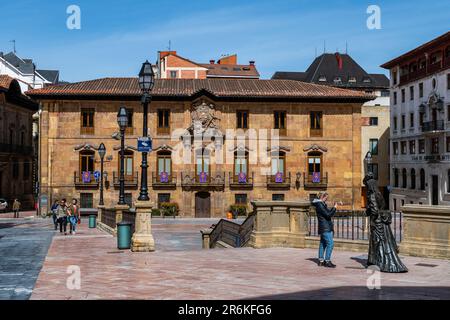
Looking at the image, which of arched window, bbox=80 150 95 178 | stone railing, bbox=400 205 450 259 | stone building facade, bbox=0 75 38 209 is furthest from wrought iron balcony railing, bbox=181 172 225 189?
stone railing, bbox=400 205 450 259

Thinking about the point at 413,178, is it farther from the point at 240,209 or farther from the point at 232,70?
the point at 232,70

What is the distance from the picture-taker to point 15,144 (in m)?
52.1

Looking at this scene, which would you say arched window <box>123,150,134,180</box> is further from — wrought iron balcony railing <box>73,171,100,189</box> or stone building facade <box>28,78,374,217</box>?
wrought iron balcony railing <box>73,171,100,189</box>

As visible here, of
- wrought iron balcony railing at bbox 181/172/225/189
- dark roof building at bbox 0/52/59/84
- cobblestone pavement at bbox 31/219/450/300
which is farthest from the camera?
dark roof building at bbox 0/52/59/84

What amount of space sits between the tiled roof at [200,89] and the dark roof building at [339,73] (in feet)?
86.3

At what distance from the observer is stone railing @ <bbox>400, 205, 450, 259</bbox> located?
42.4 feet

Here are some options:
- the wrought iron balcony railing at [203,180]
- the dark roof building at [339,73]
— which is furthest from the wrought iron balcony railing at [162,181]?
the dark roof building at [339,73]

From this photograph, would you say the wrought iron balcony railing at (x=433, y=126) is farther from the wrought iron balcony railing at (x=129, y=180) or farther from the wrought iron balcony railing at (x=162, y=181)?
the wrought iron balcony railing at (x=129, y=180)

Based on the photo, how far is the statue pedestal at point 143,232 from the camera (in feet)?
51.5

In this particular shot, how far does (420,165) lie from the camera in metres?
50.6

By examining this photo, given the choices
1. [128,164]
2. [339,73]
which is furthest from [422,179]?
[339,73]

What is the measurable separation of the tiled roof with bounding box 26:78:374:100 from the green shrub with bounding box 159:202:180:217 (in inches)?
343

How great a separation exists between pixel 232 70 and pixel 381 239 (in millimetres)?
65754
